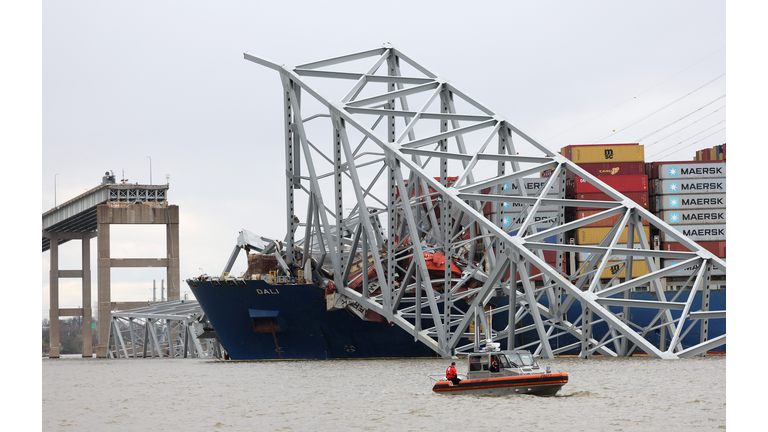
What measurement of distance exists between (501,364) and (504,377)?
778mm

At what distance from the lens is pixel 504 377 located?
2652cm

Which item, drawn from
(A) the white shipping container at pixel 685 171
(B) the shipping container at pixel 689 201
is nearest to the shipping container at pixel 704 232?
(B) the shipping container at pixel 689 201

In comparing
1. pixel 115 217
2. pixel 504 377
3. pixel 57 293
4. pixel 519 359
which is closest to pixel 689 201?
pixel 519 359

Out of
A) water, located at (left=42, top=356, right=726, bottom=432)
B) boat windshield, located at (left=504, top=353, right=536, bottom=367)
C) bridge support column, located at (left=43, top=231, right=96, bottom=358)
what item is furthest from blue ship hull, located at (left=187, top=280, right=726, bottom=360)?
bridge support column, located at (left=43, top=231, right=96, bottom=358)

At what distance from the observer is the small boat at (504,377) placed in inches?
1024

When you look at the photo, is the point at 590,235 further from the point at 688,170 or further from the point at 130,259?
the point at 130,259

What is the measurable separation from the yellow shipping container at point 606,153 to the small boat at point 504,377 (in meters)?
31.5

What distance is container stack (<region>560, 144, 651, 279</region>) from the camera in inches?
2199

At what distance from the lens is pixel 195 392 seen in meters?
33.9

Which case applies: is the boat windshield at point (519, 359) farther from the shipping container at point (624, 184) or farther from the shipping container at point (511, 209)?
the shipping container at point (511, 209)

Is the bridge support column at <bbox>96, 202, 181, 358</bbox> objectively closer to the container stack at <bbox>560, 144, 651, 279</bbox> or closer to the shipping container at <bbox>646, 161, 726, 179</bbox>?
the container stack at <bbox>560, 144, 651, 279</bbox>

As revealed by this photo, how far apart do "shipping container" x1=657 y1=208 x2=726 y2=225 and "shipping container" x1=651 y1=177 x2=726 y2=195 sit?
1.21m

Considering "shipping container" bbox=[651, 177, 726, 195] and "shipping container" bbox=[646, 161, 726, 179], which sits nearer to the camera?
"shipping container" bbox=[651, 177, 726, 195]

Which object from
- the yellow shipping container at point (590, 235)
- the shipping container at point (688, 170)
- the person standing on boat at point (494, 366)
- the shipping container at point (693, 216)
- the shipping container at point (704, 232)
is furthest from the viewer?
the shipping container at point (688, 170)
